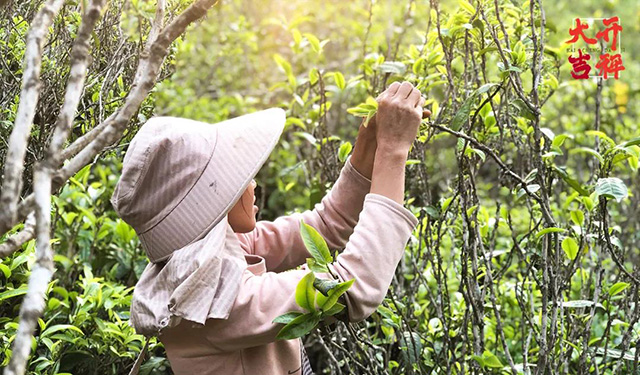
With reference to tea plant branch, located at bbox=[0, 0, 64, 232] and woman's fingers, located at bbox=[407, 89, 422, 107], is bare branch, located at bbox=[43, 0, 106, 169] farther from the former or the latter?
woman's fingers, located at bbox=[407, 89, 422, 107]

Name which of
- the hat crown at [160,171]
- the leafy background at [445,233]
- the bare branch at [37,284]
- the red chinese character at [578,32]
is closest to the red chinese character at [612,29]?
the red chinese character at [578,32]

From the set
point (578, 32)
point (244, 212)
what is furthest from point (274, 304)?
point (578, 32)

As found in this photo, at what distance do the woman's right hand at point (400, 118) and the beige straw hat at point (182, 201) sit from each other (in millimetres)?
280

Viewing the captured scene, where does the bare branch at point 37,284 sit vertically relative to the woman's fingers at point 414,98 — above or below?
below

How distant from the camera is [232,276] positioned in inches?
65.6

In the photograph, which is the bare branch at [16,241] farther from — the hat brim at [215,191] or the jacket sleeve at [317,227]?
the jacket sleeve at [317,227]

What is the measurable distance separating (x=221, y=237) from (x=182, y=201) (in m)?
0.12

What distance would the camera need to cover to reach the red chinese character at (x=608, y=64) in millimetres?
2514

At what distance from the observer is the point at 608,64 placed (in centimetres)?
254

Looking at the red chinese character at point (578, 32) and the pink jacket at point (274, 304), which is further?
the red chinese character at point (578, 32)

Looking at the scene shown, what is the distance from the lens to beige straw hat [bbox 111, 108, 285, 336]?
1.64 meters

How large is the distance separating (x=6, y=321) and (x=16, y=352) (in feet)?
4.44

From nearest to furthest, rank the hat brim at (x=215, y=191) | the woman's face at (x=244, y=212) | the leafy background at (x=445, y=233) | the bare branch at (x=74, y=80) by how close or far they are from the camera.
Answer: the bare branch at (x=74, y=80) → the hat brim at (x=215, y=191) → the woman's face at (x=244, y=212) → the leafy background at (x=445, y=233)

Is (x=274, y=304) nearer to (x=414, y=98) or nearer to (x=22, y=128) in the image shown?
(x=414, y=98)
